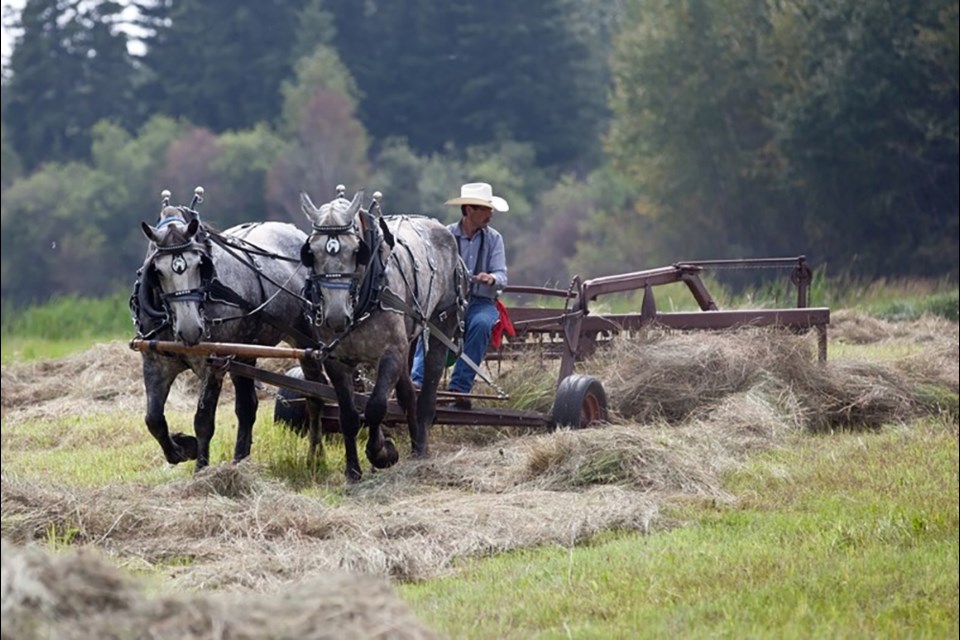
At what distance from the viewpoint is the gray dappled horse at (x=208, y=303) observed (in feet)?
34.3

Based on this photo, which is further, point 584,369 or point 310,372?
point 584,369

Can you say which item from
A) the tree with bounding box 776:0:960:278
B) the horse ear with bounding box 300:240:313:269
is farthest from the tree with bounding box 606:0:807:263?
the horse ear with bounding box 300:240:313:269

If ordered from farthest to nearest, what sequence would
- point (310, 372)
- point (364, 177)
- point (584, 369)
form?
1. point (364, 177)
2. point (584, 369)
3. point (310, 372)

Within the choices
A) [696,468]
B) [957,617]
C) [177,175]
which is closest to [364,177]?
[177,175]

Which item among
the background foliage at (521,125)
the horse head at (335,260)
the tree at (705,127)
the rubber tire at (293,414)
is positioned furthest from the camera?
the tree at (705,127)

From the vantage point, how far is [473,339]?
1236cm

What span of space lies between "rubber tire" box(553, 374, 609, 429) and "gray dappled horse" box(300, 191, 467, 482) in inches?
35.0

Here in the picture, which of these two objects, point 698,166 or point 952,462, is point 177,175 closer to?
point 698,166

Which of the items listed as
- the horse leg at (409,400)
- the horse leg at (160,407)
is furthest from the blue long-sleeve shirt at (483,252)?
the horse leg at (160,407)

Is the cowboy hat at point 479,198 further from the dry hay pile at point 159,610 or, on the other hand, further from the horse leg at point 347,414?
the dry hay pile at point 159,610

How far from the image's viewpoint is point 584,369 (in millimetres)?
13672

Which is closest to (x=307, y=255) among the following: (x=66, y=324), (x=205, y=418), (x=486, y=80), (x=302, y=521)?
(x=205, y=418)

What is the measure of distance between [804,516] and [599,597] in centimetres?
219

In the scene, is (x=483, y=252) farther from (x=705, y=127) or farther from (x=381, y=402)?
(x=705, y=127)
